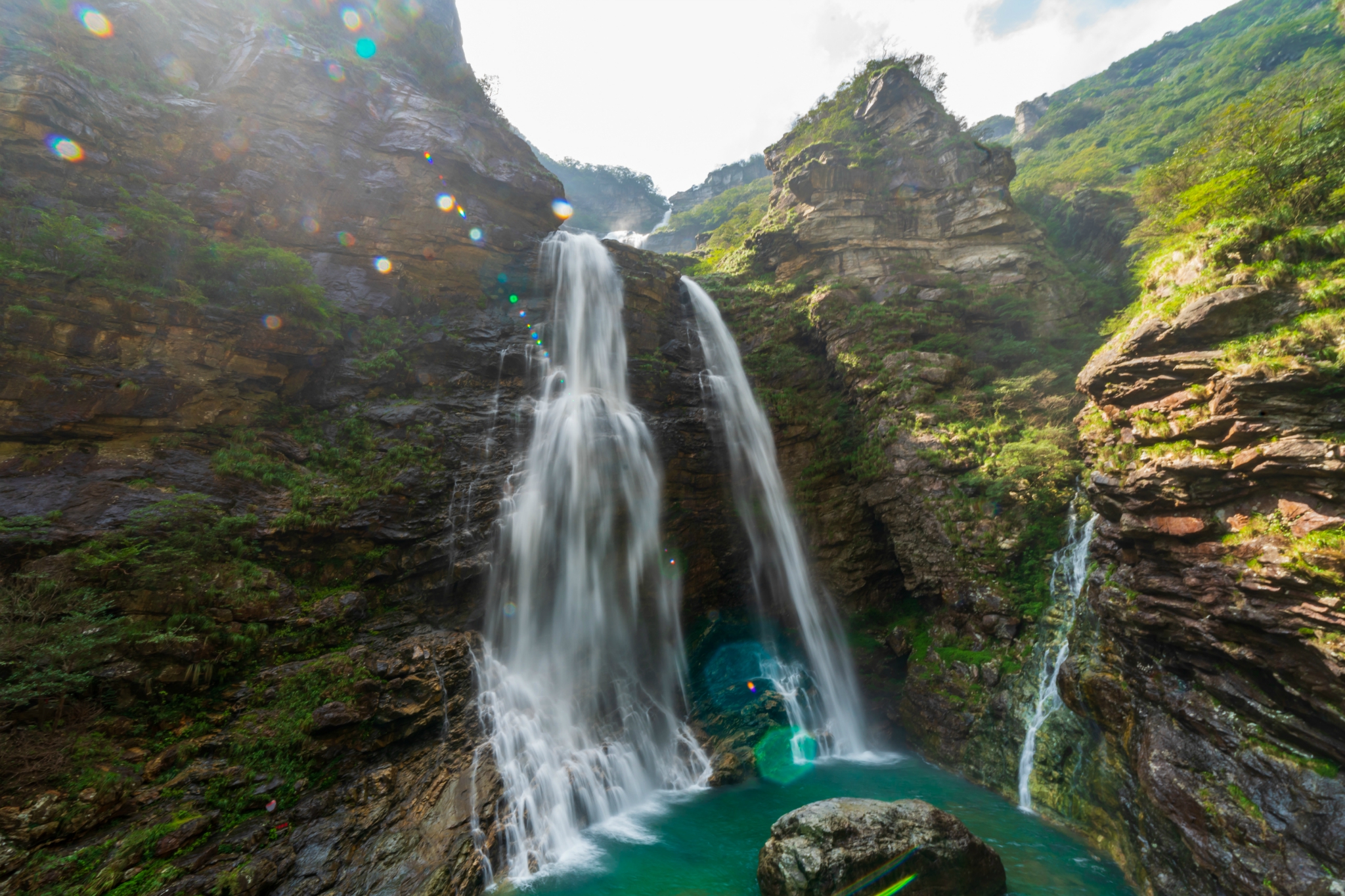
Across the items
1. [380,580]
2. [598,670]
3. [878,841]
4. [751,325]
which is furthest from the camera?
[751,325]

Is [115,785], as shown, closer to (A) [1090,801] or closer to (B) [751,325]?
(A) [1090,801]

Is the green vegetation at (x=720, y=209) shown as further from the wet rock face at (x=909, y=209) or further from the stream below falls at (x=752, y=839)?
the stream below falls at (x=752, y=839)

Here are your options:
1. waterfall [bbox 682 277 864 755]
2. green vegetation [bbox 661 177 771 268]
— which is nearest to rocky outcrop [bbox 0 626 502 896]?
waterfall [bbox 682 277 864 755]

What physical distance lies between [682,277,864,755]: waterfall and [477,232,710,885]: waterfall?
3.10m

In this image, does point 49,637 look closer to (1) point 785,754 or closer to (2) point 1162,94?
(1) point 785,754

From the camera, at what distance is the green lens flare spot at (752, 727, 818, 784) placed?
462 inches

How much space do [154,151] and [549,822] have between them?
65.0ft

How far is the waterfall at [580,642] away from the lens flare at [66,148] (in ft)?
38.8

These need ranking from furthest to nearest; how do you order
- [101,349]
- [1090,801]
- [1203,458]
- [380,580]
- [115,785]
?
[380,580] < [101,349] < [1090,801] < [1203,458] < [115,785]

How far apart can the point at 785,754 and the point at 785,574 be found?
189 inches

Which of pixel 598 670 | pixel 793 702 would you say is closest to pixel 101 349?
pixel 598 670

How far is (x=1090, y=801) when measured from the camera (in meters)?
8.59

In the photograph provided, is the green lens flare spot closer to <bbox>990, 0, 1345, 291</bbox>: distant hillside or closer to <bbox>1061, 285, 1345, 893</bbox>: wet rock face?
<bbox>1061, 285, 1345, 893</bbox>: wet rock face

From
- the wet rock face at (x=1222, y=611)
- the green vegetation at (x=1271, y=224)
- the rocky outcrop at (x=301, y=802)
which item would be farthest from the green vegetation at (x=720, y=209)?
the rocky outcrop at (x=301, y=802)
